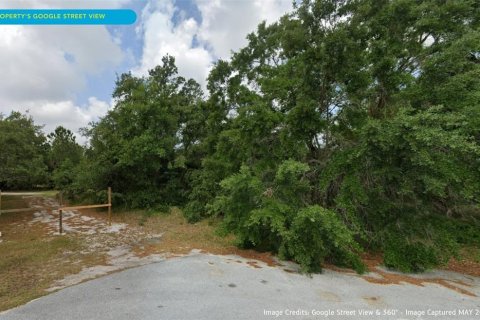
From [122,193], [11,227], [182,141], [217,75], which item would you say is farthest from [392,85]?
[11,227]

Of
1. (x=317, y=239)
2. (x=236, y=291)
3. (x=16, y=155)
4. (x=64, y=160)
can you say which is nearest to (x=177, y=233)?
(x=236, y=291)

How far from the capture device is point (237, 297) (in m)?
3.60

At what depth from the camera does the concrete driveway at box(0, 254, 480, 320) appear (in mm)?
3096

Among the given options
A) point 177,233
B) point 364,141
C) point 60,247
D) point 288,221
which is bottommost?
point 177,233

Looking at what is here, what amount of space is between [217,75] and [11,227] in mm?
9339

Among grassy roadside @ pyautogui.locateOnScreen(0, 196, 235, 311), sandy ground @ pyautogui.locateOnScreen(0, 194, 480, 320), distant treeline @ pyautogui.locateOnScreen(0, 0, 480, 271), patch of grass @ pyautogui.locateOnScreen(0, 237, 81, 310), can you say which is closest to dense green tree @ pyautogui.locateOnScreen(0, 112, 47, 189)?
A: grassy roadside @ pyautogui.locateOnScreen(0, 196, 235, 311)

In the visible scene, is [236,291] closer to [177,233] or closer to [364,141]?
[364,141]

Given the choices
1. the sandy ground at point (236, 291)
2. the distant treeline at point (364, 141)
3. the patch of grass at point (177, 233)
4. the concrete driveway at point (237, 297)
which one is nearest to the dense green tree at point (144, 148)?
the patch of grass at point (177, 233)

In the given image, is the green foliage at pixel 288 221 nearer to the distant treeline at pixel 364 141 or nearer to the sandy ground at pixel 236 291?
the distant treeline at pixel 364 141

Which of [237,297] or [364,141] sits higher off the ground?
[364,141]

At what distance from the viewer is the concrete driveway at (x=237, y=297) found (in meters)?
3.10

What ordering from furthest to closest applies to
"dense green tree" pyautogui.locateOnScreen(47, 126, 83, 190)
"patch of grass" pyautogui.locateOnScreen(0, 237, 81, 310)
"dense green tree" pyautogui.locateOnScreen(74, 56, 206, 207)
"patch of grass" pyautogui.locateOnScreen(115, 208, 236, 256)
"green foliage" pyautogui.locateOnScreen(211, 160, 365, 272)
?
"dense green tree" pyautogui.locateOnScreen(47, 126, 83, 190)
"dense green tree" pyautogui.locateOnScreen(74, 56, 206, 207)
"patch of grass" pyautogui.locateOnScreen(115, 208, 236, 256)
"green foliage" pyautogui.locateOnScreen(211, 160, 365, 272)
"patch of grass" pyautogui.locateOnScreen(0, 237, 81, 310)

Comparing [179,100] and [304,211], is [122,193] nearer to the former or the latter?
[179,100]

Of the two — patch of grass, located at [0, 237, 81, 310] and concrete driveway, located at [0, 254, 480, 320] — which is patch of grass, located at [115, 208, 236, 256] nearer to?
concrete driveway, located at [0, 254, 480, 320]
